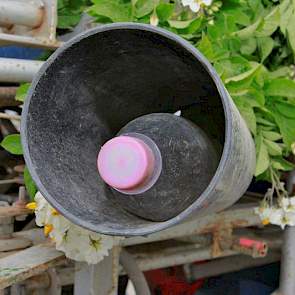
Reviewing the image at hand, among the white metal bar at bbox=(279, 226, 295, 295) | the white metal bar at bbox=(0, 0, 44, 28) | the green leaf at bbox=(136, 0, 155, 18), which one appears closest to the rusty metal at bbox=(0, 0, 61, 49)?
the white metal bar at bbox=(0, 0, 44, 28)

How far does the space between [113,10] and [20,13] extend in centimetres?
15

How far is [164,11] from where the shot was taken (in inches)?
31.2

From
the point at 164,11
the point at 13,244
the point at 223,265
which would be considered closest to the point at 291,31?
the point at 164,11

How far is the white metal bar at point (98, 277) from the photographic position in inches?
30.9

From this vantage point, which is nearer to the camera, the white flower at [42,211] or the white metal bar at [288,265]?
the white flower at [42,211]

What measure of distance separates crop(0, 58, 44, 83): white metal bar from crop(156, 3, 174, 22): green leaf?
209mm

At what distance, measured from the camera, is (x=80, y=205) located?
54 cm

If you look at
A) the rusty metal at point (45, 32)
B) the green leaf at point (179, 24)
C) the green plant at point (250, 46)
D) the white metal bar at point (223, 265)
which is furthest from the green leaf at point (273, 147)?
the white metal bar at point (223, 265)

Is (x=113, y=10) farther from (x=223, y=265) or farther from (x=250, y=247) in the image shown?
(x=223, y=265)

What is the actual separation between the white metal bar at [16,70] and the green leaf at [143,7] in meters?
0.18

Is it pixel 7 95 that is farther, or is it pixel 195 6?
pixel 7 95

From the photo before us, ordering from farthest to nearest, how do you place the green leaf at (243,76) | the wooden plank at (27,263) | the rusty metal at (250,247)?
the rusty metal at (250,247)
the green leaf at (243,76)
the wooden plank at (27,263)

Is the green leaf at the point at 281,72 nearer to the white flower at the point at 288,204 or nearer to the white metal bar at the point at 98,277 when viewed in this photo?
the white flower at the point at 288,204

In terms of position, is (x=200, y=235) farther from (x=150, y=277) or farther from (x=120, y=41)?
(x=120, y=41)
